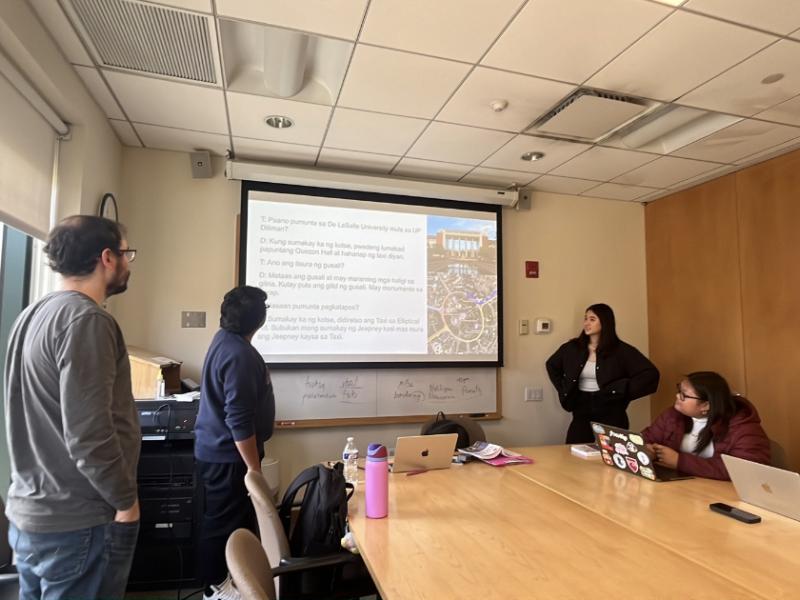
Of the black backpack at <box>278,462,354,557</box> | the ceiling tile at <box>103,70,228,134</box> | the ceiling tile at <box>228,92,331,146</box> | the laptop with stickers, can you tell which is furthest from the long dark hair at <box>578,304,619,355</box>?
the ceiling tile at <box>103,70,228,134</box>

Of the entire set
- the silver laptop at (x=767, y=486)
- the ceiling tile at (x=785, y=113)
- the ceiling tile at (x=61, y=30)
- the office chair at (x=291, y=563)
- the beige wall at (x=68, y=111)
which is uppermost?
the ceiling tile at (x=61, y=30)

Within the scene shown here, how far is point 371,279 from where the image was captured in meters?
3.60

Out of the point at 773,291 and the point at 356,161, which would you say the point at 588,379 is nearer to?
the point at 773,291

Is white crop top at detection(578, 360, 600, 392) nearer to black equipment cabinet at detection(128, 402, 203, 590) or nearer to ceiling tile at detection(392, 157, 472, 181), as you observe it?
ceiling tile at detection(392, 157, 472, 181)

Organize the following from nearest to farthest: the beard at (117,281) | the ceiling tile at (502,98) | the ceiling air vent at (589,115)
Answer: the beard at (117,281) < the ceiling tile at (502,98) < the ceiling air vent at (589,115)

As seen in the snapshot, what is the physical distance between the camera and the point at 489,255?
391 centimetres

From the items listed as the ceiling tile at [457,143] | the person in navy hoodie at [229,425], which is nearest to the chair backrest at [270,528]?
the person in navy hoodie at [229,425]

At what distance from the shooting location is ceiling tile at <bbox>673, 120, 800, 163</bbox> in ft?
9.18

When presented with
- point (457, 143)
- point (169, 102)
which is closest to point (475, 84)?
point (457, 143)

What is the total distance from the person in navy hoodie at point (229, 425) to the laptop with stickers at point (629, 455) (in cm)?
170

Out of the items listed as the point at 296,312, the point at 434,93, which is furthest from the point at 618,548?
the point at 296,312

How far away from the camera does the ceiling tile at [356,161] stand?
3312 mm

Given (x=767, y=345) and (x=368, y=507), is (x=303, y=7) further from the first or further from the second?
(x=767, y=345)

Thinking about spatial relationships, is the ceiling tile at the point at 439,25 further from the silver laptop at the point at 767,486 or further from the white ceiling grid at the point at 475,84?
the silver laptop at the point at 767,486
